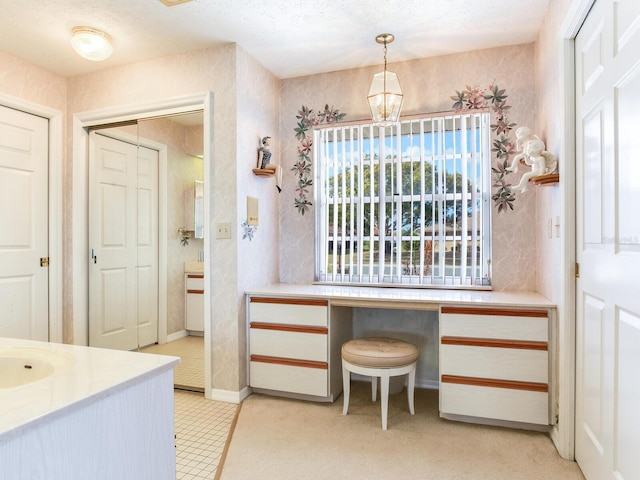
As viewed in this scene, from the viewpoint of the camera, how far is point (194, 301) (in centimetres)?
296

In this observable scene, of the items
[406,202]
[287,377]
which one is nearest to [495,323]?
[406,202]

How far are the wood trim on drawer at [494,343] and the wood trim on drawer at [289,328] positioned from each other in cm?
76

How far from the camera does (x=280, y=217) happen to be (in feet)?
11.2

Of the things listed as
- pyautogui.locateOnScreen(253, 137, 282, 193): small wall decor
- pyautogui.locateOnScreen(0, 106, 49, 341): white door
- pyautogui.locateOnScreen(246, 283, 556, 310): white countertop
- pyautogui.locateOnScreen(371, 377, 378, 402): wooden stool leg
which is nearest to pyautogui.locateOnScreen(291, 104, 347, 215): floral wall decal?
pyautogui.locateOnScreen(253, 137, 282, 193): small wall decor

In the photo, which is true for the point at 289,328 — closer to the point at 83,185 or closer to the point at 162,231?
the point at 162,231

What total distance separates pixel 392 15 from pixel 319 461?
2528 mm

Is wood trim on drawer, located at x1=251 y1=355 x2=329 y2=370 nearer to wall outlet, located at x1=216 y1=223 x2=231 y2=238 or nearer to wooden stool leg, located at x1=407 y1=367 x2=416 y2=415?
wooden stool leg, located at x1=407 y1=367 x2=416 y2=415

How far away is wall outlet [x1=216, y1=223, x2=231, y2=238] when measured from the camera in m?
2.78

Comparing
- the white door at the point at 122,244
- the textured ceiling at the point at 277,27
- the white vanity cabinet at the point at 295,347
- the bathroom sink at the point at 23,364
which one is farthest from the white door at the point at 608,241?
the white door at the point at 122,244

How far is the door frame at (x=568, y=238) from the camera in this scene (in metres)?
1.99

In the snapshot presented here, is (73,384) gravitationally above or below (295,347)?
above

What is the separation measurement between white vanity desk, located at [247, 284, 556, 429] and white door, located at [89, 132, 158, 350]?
2.92ft

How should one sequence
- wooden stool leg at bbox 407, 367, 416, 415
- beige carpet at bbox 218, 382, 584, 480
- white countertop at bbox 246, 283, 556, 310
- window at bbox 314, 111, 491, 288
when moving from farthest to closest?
window at bbox 314, 111, 491, 288
wooden stool leg at bbox 407, 367, 416, 415
white countertop at bbox 246, 283, 556, 310
beige carpet at bbox 218, 382, 584, 480

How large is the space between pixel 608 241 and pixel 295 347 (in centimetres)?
186
